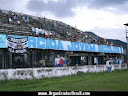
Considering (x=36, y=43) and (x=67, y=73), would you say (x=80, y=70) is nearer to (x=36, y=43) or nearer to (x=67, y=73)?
(x=67, y=73)

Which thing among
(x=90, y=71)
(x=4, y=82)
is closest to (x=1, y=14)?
(x=90, y=71)

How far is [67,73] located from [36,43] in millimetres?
6098

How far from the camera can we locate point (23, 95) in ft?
21.4

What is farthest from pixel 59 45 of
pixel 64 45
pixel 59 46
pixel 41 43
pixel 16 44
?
Answer: pixel 16 44

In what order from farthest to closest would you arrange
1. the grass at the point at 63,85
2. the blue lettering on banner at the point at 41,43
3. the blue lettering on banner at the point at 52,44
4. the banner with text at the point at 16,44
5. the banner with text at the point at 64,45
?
the blue lettering on banner at the point at 52,44, the blue lettering on banner at the point at 41,43, the banner with text at the point at 64,45, the banner with text at the point at 16,44, the grass at the point at 63,85

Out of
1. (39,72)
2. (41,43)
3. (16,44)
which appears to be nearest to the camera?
(39,72)

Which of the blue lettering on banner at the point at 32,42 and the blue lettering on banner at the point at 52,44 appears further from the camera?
the blue lettering on banner at the point at 52,44

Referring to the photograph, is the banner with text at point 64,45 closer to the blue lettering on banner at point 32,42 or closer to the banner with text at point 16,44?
Result: the blue lettering on banner at point 32,42

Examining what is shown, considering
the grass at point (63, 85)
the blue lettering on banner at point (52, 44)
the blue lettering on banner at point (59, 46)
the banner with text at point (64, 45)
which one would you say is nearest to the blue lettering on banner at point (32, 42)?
the banner with text at point (64, 45)

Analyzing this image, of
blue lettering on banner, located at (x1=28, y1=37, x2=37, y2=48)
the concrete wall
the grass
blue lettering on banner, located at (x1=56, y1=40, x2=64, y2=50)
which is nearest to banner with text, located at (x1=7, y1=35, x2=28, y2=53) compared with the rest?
the concrete wall

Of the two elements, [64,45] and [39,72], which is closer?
[39,72]

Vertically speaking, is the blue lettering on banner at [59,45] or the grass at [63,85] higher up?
the blue lettering on banner at [59,45]

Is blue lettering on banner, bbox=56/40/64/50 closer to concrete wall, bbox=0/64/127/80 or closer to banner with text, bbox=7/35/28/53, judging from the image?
concrete wall, bbox=0/64/127/80

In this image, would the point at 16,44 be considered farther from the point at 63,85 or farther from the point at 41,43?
the point at 63,85
